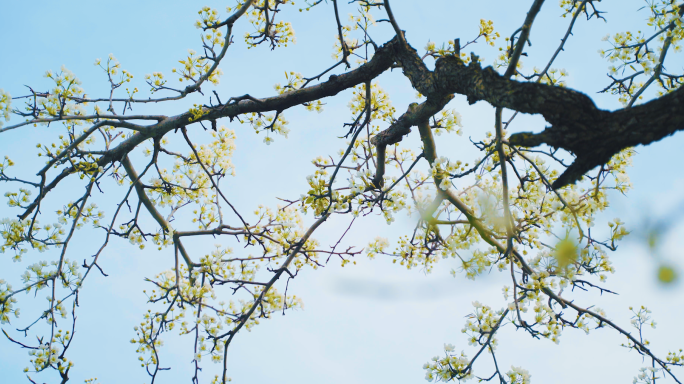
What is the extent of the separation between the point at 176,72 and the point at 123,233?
6.80 ft

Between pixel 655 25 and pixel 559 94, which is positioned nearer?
pixel 559 94

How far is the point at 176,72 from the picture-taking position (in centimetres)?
483

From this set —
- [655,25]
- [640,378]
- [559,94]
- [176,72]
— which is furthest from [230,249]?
[655,25]

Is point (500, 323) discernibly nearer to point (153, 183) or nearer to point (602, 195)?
point (602, 195)

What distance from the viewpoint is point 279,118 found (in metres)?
5.05

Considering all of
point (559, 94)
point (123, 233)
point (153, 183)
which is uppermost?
point (153, 183)

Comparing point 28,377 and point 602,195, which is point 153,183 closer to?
point 28,377

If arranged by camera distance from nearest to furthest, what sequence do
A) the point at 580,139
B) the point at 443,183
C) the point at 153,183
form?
the point at 580,139
the point at 443,183
the point at 153,183

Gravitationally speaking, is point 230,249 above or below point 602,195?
above

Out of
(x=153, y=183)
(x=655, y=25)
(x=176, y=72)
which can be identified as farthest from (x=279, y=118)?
(x=655, y=25)

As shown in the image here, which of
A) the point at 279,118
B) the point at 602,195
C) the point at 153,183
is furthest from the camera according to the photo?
the point at 153,183

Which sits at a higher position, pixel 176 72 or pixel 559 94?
pixel 176 72

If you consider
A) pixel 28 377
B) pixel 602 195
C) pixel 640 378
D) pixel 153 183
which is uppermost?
pixel 153 183

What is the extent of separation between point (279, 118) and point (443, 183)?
2.28 metres
